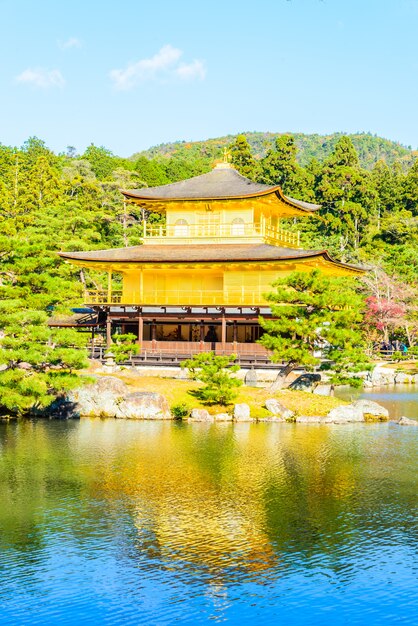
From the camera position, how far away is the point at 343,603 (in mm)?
12602

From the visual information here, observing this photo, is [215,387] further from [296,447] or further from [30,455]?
[30,455]

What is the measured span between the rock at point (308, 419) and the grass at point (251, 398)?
0.76ft

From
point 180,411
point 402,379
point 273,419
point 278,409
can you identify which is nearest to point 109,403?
point 180,411

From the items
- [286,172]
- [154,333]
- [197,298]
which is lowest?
[154,333]

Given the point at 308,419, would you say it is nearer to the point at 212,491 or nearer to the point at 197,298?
the point at 212,491

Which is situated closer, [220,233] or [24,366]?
[24,366]

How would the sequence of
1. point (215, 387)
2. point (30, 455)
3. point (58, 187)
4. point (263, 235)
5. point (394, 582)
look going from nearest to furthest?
1. point (394, 582)
2. point (30, 455)
3. point (215, 387)
4. point (263, 235)
5. point (58, 187)

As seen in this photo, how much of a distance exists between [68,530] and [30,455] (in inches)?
269

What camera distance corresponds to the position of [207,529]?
52.4 feet

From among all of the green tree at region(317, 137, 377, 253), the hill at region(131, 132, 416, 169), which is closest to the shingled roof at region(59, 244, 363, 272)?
the green tree at region(317, 137, 377, 253)

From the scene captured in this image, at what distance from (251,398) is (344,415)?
140 inches

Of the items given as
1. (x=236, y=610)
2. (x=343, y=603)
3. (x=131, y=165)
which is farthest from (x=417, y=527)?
(x=131, y=165)

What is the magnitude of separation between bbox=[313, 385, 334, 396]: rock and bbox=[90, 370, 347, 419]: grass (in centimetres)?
136

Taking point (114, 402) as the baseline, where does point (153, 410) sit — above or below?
below
